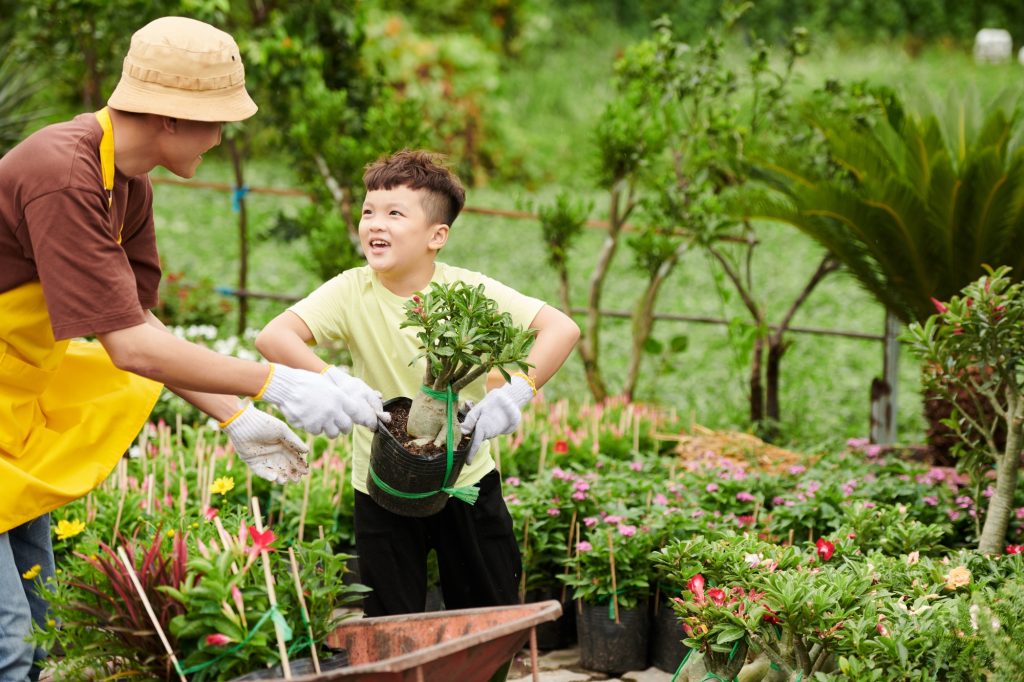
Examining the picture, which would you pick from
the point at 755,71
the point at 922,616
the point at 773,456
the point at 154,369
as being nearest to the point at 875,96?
the point at 755,71

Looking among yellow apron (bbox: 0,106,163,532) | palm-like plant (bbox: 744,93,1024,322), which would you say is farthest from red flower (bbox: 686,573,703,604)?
palm-like plant (bbox: 744,93,1024,322)

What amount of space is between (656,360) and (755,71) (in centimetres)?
319

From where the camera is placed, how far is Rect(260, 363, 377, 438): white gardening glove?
8.07ft

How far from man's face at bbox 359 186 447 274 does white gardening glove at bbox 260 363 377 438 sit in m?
0.52

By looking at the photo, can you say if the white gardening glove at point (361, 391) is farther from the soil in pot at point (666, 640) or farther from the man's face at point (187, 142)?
the soil in pot at point (666, 640)

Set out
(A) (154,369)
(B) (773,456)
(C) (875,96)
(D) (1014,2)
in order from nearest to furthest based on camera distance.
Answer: (A) (154,369)
(B) (773,456)
(C) (875,96)
(D) (1014,2)

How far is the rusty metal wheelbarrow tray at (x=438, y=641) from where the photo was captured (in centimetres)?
201

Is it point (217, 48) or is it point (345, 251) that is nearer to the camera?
point (217, 48)

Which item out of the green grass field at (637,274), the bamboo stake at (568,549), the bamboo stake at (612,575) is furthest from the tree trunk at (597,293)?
the bamboo stake at (612,575)

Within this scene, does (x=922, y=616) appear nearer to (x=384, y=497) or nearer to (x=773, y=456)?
(x=384, y=497)

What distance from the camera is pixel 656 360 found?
27.3ft

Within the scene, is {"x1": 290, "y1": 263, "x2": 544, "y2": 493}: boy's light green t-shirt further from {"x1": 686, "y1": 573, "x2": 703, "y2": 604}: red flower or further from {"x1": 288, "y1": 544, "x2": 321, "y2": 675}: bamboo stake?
{"x1": 288, "y1": 544, "x2": 321, "y2": 675}: bamboo stake

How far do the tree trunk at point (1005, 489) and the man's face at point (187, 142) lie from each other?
8.00ft

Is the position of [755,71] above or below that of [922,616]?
above
